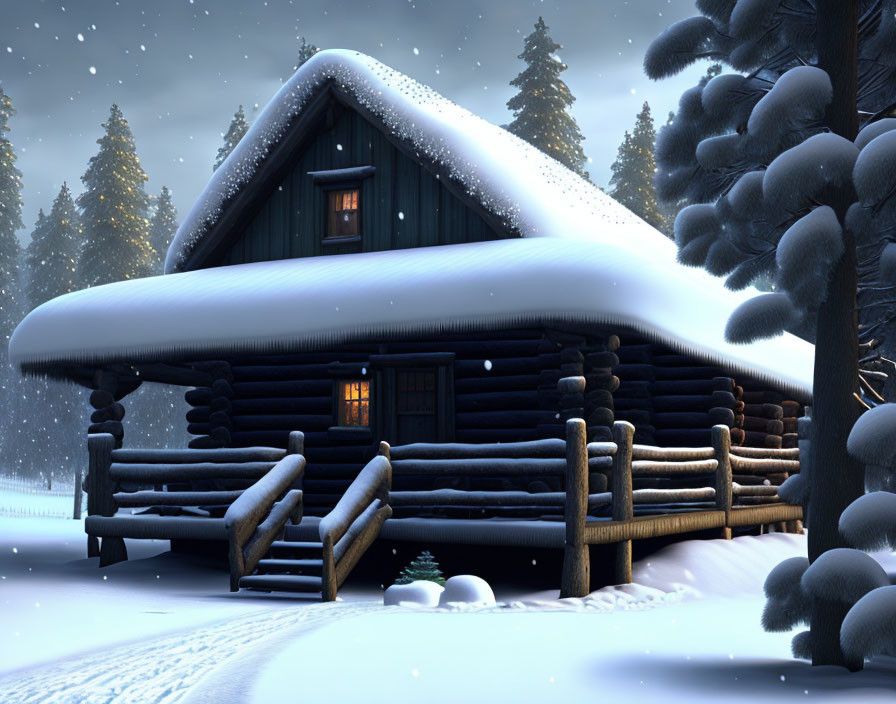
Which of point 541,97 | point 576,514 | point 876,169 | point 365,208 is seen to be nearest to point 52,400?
point 541,97

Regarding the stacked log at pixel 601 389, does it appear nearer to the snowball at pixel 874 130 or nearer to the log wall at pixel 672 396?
the log wall at pixel 672 396

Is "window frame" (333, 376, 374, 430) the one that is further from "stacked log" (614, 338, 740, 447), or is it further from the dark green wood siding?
"stacked log" (614, 338, 740, 447)

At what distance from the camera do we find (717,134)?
356 inches

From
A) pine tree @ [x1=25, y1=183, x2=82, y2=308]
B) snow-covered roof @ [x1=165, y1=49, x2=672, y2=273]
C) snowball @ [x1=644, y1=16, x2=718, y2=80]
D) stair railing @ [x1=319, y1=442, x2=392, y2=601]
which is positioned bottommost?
stair railing @ [x1=319, y1=442, x2=392, y2=601]

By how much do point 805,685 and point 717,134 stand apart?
4160 millimetres

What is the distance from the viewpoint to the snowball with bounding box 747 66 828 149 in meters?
7.68

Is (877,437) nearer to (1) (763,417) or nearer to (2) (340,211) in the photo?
(2) (340,211)

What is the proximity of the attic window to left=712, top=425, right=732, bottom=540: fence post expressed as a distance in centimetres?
624

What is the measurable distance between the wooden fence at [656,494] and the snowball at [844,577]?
5393mm

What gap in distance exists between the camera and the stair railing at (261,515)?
43.3 feet

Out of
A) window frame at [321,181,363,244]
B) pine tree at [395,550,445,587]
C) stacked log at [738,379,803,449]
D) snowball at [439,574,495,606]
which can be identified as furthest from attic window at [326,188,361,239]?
Result: snowball at [439,574,495,606]

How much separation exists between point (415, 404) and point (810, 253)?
32.8 ft

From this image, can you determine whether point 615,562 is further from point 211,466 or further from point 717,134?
point 717,134

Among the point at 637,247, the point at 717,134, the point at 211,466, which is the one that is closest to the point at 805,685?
the point at 717,134
